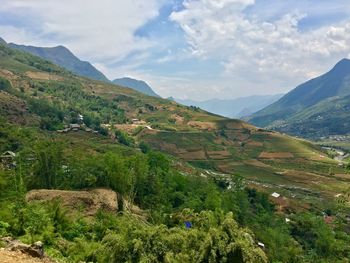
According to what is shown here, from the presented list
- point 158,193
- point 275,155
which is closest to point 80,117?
point 275,155

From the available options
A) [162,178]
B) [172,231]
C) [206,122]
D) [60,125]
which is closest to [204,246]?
[172,231]

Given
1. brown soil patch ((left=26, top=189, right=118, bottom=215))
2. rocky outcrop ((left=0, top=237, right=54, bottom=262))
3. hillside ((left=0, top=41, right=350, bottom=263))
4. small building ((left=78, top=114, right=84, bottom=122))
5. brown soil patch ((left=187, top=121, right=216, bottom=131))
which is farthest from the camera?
brown soil patch ((left=187, top=121, right=216, bottom=131))

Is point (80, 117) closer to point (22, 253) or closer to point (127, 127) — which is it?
point (127, 127)

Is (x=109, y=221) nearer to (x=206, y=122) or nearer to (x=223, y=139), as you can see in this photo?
(x=223, y=139)

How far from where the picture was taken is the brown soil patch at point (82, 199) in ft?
126

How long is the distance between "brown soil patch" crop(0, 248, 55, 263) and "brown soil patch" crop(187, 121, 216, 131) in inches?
6625

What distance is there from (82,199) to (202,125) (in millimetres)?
150915

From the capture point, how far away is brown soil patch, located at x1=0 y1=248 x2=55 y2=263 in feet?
53.3

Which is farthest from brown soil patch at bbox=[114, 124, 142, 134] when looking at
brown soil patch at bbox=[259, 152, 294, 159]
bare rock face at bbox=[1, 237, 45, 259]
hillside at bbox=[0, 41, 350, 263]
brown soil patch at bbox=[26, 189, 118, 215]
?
bare rock face at bbox=[1, 237, 45, 259]

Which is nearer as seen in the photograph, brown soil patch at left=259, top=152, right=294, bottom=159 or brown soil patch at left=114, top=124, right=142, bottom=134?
brown soil patch at left=114, top=124, right=142, bottom=134

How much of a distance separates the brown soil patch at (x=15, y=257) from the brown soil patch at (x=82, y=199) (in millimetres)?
20074

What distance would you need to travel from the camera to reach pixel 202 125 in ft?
621

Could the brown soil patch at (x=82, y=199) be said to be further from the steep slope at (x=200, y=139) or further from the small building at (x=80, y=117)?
the small building at (x=80, y=117)

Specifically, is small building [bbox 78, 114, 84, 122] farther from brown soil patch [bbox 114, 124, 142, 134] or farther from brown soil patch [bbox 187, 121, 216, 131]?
brown soil patch [bbox 187, 121, 216, 131]
